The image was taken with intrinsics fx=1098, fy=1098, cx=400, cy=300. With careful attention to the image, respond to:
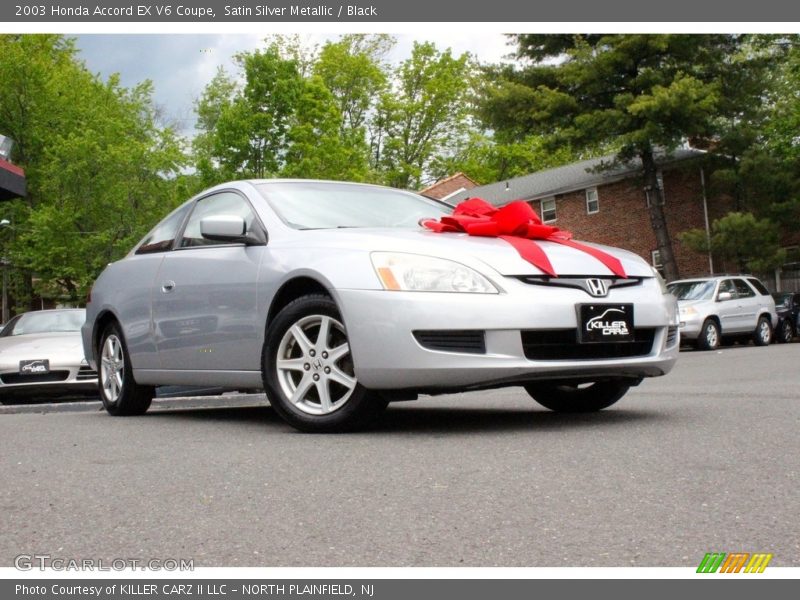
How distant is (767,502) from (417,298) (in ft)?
7.45

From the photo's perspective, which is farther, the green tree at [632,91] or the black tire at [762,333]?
the green tree at [632,91]

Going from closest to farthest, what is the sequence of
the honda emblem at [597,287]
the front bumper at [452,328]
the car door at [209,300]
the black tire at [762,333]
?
the front bumper at [452,328]
the honda emblem at [597,287]
the car door at [209,300]
the black tire at [762,333]

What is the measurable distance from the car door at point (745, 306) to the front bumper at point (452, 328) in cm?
2107

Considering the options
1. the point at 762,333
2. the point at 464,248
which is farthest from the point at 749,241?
the point at 464,248

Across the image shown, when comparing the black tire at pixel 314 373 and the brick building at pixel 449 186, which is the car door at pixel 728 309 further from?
the brick building at pixel 449 186

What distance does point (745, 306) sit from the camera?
84.6ft

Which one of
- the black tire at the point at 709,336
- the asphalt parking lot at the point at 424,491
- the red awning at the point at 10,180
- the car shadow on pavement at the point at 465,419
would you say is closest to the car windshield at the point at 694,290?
the black tire at the point at 709,336

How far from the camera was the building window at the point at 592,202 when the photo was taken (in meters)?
44.1

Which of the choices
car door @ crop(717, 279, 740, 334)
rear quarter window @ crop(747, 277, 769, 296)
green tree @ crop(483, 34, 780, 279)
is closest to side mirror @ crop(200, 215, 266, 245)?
car door @ crop(717, 279, 740, 334)

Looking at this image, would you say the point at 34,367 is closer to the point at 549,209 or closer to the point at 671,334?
the point at 671,334

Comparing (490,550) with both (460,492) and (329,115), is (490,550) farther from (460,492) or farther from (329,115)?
(329,115)

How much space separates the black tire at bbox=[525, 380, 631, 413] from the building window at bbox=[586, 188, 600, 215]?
37.8 meters

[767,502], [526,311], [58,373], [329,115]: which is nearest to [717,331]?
[329,115]
